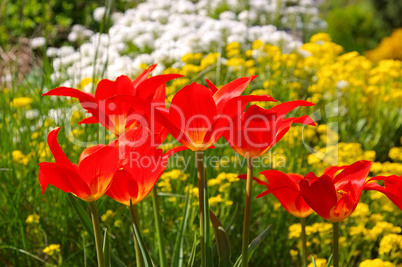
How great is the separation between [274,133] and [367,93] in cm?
298

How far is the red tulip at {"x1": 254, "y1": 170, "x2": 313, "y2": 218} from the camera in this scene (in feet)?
3.47

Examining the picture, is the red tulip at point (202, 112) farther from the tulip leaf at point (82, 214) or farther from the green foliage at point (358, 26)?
the green foliage at point (358, 26)

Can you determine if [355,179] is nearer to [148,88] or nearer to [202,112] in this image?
[202,112]

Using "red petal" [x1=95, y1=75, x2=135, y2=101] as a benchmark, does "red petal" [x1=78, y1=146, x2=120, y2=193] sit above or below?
below

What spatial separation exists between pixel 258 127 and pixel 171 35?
3.42 m

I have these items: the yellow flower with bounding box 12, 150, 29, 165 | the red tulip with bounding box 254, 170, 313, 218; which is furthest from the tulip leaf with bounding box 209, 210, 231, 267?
the yellow flower with bounding box 12, 150, 29, 165

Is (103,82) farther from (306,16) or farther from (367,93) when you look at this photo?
(306,16)

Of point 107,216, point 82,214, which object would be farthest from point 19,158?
point 82,214

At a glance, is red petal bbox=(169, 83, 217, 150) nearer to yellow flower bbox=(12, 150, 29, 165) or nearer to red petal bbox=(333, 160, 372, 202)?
red petal bbox=(333, 160, 372, 202)

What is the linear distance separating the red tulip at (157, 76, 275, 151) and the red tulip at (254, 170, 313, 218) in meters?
0.17

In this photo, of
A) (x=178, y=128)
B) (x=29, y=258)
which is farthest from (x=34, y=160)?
(x=178, y=128)

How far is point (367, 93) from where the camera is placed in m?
3.74

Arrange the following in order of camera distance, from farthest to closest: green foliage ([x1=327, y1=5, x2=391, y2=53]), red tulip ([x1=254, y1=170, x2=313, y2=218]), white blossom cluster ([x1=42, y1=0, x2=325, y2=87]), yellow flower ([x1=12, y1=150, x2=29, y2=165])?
green foliage ([x1=327, y1=5, x2=391, y2=53]) → white blossom cluster ([x1=42, y1=0, x2=325, y2=87]) → yellow flower ([x1=12, y1=150, x2=29, y2=165]) → red tulip ([x1=254, y1=170, x2=313, y2=218])

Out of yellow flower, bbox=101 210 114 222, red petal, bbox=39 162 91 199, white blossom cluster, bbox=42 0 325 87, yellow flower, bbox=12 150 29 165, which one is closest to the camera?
red petal, bbox=39 162 91 199
